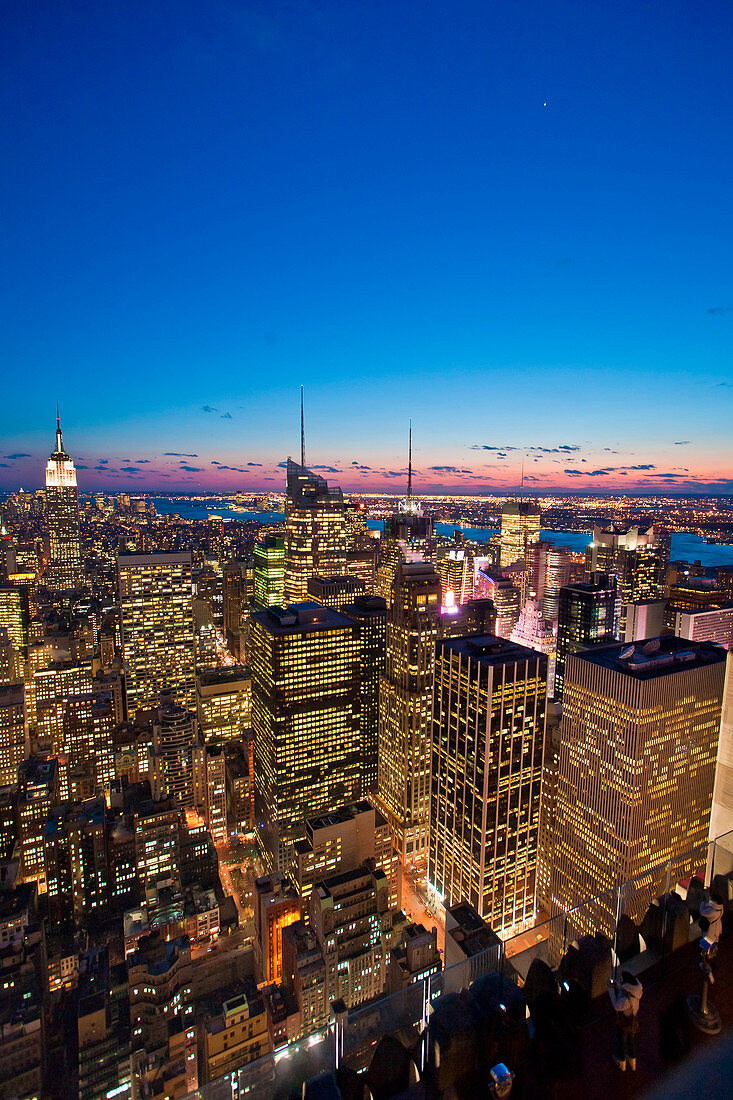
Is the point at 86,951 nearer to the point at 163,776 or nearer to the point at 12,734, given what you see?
the point at 163,776

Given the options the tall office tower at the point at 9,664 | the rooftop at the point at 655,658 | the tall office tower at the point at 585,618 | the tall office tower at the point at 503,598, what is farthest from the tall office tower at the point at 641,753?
the tall office tower at the point at 503,598

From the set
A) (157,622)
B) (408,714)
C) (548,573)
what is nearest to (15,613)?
(157,622)

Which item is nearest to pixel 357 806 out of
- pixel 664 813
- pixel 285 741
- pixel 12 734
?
pixel 285 741

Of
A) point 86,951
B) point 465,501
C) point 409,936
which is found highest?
point 465,501

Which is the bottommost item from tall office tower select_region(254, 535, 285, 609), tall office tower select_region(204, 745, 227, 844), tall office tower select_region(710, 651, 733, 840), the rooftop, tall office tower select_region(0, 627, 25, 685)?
tall office tower select_region(204, 745, 227, 844)

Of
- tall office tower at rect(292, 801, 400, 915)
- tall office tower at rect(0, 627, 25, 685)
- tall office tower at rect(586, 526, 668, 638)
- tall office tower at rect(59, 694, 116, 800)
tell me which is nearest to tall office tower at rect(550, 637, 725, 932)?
tall office tower at rect(292, 801, 400, 915)

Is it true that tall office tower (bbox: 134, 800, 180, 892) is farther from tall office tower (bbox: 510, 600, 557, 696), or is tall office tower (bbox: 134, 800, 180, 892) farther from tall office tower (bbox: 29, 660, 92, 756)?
tall office tower (bbox: 510, 600, 557, 696)

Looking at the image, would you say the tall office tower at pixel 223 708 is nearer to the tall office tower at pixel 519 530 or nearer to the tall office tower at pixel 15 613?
the tall office tower at pixel 15 613
